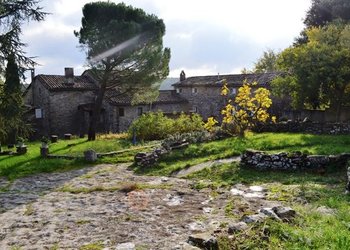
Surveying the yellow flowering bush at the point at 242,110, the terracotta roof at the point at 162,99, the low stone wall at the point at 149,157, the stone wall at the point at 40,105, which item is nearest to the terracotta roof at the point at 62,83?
the stone wall at the point at 40,105

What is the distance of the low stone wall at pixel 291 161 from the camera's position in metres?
12.8

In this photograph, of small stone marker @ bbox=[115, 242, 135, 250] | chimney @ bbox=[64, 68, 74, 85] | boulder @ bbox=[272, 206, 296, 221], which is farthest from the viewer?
chimney @ bbox=[64, 68, 74, 85]

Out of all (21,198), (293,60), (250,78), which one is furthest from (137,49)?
(250,78)

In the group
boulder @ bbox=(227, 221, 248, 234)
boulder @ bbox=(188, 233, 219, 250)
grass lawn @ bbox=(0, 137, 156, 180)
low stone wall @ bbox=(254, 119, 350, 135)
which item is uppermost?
low stone wall @ bbox=(254, 119, 350, 135)

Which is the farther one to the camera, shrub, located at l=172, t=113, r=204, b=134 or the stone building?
the stone building

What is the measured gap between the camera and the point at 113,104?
118 ft

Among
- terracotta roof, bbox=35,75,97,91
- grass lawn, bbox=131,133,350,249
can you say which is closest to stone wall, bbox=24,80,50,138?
terracotta roof, bbox=35,75,97,91

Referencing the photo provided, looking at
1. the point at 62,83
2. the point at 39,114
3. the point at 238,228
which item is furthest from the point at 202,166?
the point at 39,114

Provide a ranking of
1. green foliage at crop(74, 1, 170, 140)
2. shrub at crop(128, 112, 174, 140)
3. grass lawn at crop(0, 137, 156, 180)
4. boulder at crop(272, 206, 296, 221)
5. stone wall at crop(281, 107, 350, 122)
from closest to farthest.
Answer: boulder at crop(272, 206, 296, 221) < grass lawn at crop(0, 137, 156, 180) < shrub at crop(128, 112, 174, 140) < green foliage at crop(74, 1, 170, 140) < stone wall at crop(281, 107, 350, 122)

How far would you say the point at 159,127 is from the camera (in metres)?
23.8

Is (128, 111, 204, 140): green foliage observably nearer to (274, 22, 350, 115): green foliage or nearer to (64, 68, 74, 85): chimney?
(274, 22, 350, 115): green foliage

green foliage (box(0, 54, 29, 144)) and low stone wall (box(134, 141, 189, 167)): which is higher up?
green foliage (box(0, 54, 29, 144))

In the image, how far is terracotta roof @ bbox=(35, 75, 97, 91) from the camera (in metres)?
36.1

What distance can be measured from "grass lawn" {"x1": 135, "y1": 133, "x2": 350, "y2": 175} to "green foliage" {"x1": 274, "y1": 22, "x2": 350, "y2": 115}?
206 inches
